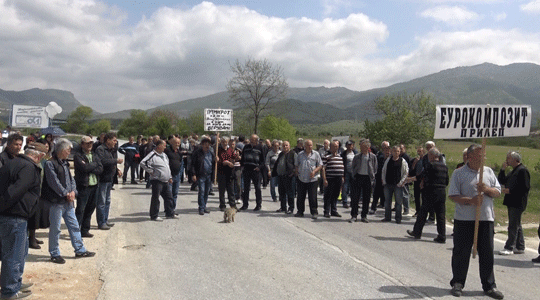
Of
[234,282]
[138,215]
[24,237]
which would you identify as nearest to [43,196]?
[24,237]

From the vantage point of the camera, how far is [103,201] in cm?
910

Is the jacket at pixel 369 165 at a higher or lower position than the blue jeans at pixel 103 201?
higher

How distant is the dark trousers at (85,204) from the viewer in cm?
816

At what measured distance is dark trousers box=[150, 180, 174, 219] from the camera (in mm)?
10203

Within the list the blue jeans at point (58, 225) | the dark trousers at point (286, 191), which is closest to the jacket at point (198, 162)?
A: the dark trousers at point (286, 191)

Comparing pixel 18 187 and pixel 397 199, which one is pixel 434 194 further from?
pixel 18 187

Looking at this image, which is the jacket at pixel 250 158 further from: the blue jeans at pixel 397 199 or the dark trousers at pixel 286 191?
the blue jeans at pixel 397 199

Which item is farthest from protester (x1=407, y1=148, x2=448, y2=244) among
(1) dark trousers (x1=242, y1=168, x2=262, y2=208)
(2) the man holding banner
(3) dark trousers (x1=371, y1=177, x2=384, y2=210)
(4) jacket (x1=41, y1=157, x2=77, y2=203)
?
(4) jacket (x1=41, y1=157, x2=77, y2=203)

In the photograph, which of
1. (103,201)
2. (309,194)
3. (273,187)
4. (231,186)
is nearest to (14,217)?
(103,201)

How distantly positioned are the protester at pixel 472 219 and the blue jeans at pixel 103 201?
22.1 feet

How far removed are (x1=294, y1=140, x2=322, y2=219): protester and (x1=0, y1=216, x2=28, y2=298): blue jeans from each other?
704 cm

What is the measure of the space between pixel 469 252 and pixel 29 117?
93.9 ft

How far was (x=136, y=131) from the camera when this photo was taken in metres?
123

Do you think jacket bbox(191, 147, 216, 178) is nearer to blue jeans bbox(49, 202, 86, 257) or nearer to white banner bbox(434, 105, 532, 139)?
blue jeans bbox(49, 202, 86, 257)
